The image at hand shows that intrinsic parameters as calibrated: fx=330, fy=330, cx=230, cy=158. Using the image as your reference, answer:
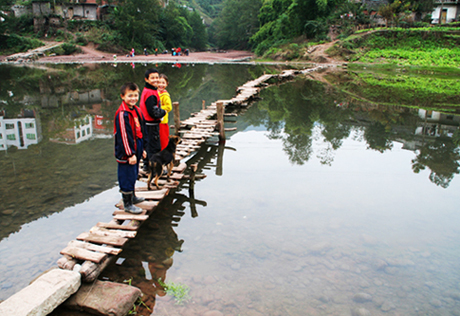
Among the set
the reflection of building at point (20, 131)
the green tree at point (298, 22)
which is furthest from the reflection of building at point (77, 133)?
the green tree at point (298, 22)

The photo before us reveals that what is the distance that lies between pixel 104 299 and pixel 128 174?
1.77 m

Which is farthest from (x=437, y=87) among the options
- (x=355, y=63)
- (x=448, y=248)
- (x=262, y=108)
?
(x=448, y=248)

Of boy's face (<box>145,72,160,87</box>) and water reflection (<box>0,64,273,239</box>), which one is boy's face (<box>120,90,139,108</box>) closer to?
boy's face (<box>145,72,160,87</box>)

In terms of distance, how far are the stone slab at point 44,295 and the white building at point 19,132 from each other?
7121 millimetres

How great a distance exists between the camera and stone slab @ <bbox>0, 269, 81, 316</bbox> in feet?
10.1

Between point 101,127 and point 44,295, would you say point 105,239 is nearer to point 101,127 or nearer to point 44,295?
point 44,295

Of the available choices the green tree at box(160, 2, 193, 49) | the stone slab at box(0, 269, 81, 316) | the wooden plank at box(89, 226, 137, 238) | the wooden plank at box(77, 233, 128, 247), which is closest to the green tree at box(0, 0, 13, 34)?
the green tree at box(160, 2, 193, 49)

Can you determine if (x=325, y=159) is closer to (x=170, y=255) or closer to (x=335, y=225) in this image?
(x=335, y=225)

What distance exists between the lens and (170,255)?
471cm

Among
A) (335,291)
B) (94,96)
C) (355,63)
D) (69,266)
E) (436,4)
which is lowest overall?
(335,291)

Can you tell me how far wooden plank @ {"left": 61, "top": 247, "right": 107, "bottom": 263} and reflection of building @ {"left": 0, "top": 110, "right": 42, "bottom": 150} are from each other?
6.66m

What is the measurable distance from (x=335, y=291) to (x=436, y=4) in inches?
2022

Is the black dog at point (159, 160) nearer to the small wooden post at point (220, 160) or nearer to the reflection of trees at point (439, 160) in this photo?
the small wooden post at point (220, 160)

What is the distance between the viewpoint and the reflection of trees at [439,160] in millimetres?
7789
